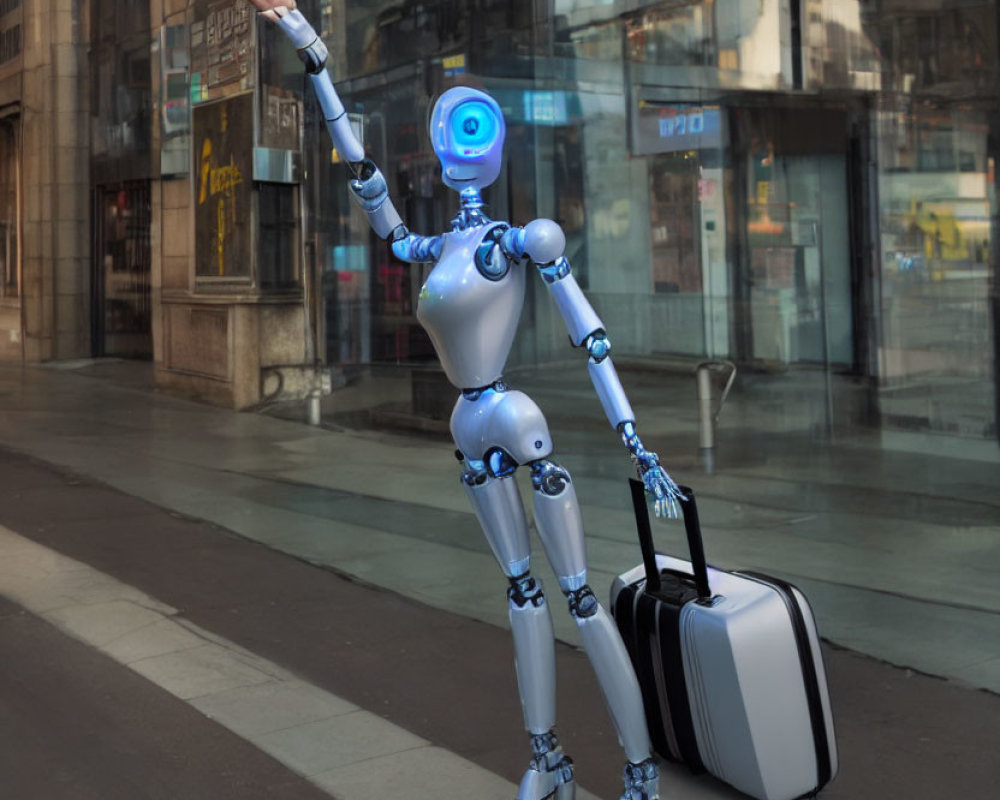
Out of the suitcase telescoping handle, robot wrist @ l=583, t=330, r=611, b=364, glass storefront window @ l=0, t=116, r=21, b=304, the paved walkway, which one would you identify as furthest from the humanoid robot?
glass storefront window @ l=0, t=116, r=21, b=304

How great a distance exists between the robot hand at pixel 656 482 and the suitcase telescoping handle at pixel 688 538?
3 cm

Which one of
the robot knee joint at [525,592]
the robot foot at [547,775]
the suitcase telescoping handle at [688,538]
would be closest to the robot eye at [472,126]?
the suitcase telescoping handle at [688,538]

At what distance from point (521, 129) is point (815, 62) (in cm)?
288

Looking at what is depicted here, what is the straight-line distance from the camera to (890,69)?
37.4 feet

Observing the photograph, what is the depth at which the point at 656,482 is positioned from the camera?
3678mm

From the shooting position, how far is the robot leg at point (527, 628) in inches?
155

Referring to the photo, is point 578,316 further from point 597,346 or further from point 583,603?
point 583,603

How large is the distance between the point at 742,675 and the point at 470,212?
157cm

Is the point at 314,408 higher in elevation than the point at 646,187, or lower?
lower

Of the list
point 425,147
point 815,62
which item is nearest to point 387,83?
point 425,147

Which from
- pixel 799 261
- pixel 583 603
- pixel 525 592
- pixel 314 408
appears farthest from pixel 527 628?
pixel 314 408

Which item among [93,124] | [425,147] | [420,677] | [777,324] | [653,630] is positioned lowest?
[420,677]

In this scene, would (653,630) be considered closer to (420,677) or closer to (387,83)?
(420,677)

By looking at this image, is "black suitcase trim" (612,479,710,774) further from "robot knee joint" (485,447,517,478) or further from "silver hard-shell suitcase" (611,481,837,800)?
"robot knee joint" (485,447,517,478)
